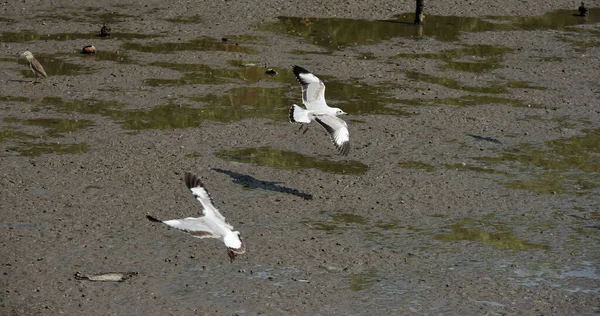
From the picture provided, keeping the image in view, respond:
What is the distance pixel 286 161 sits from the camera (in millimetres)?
10977

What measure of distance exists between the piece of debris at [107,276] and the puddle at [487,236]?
2943mm

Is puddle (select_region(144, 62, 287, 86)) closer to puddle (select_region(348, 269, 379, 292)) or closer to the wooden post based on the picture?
the wooden post

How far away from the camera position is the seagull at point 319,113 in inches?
397

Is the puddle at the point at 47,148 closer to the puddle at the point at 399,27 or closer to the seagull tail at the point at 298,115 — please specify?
the seagull tail at the point at 298,115

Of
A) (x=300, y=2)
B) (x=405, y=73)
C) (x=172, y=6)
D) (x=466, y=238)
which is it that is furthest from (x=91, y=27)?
(x=466, y=238)

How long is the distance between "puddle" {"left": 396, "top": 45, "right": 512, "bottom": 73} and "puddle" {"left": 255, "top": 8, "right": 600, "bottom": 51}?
2.48 ft

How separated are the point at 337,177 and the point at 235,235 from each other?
11.5 ft

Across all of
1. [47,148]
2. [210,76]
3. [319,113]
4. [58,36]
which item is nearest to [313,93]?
[319,113]

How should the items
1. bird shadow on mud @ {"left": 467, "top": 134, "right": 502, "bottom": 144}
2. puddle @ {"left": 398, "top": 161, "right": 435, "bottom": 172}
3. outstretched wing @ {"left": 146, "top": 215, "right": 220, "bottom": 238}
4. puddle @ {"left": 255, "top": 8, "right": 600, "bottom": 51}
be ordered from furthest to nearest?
puddle @ {"left": 255, "top": 8, "right": 600, "bottom": 51} < bird shadow on mud @ {"left": 467, "top": 134, "right": 502, "bottom": 144} < puddle @ {"left": 398, "top": 161, "right": 435, "bottom": 172} < outstretched wing @ {"left": 146, "top": 215, "right": 220, "bottom": 238}

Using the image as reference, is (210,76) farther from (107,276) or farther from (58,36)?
(107,276)

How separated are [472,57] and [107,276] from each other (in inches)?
371

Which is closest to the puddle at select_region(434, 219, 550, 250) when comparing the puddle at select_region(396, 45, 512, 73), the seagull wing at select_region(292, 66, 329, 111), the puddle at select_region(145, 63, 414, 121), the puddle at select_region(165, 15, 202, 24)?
the seagull wing at select_region(292, 66, 329, 111)

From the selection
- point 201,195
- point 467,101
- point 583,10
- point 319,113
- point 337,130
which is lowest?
point 467,101

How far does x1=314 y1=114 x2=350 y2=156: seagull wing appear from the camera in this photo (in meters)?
10.1
